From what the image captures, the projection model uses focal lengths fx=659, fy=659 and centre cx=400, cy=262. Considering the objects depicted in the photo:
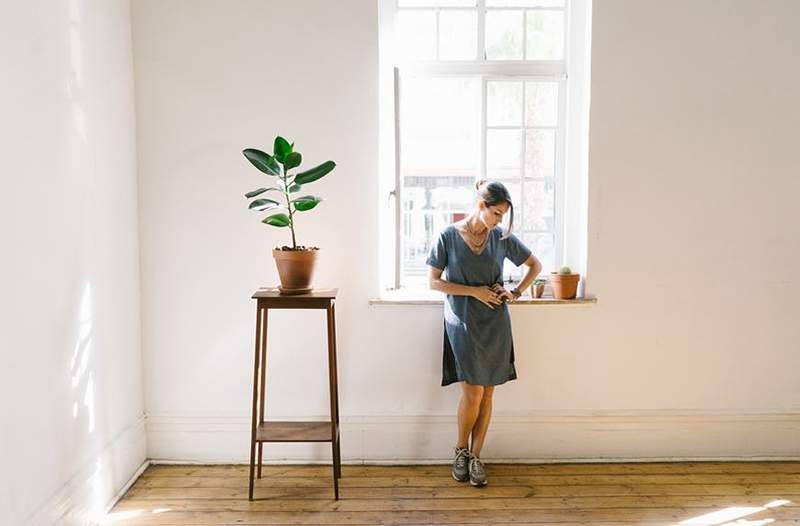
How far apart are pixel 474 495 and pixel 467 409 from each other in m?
0.39

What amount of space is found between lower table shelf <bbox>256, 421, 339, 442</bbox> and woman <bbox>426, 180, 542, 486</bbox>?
2.24 ft

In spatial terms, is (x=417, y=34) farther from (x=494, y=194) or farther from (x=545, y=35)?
(x=494, y=194)

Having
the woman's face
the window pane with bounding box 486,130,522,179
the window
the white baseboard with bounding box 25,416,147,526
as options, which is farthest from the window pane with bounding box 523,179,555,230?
the white baseboard with bounding box 25,416,147,526

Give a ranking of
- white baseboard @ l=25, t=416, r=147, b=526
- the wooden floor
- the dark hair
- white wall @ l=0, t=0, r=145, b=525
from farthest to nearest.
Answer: the dark hair
the wooden floor
white baseboard @ l=25, t=416, r=147, b=526
white wall @ l=0, t=0, r=145, b=525

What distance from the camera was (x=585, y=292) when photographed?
341cm

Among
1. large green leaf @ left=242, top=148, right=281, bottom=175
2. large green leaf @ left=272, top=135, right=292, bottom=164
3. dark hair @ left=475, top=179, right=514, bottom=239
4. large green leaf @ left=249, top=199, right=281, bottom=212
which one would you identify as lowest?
large green leaf @ left=249, top=199, right=281, bottom=212

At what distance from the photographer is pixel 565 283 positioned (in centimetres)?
337

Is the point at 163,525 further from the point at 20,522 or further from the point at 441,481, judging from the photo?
the point at 441,481

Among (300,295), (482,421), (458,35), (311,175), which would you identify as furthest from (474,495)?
(458,35)

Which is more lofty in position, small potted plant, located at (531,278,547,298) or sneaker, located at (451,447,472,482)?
small potted plant, located at (531,278,547,298)

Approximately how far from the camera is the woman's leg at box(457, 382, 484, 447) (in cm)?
316

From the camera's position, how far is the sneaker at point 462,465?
3.21 metres

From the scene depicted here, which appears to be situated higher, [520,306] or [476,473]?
[520,306]

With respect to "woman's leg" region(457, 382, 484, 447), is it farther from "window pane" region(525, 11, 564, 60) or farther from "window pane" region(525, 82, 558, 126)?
"window pane" region(525, 11, 564, 60)
